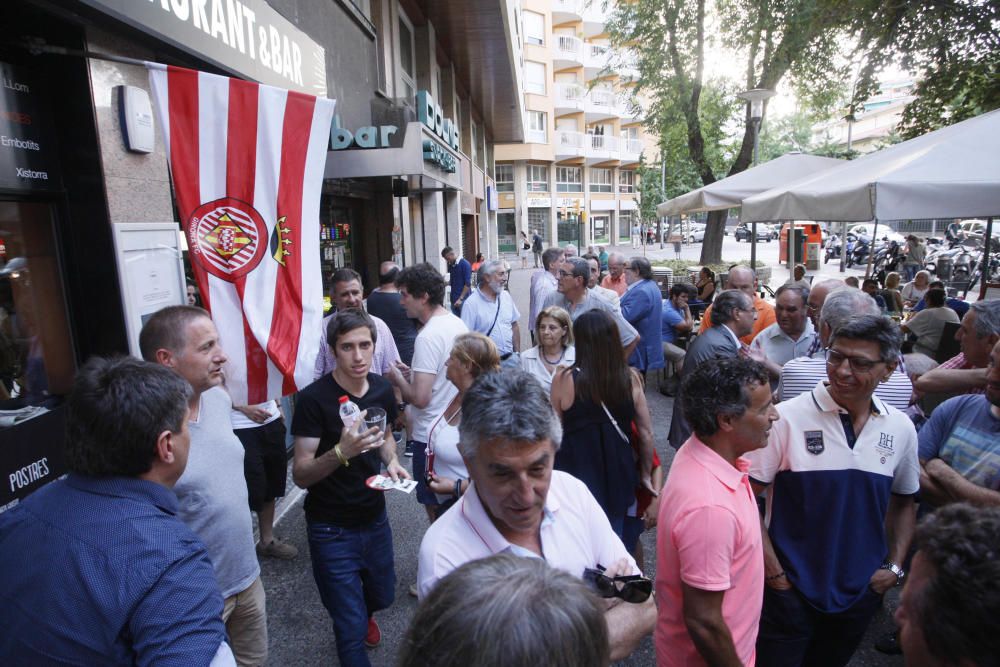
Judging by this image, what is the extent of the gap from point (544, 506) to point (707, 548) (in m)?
0.55

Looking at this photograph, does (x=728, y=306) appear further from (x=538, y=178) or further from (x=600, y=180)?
(x=600, y=180)

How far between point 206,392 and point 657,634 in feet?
6.79

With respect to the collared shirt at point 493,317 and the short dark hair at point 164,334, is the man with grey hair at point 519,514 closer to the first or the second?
the short dark hair at point 164,334

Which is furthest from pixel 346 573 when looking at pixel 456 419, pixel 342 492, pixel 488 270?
pixel 488 270

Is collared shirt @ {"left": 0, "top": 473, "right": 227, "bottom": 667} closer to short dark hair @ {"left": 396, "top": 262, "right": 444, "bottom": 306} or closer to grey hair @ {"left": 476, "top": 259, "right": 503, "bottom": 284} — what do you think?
short dark hair @ {"left": 396, "top": 262, "right": 444, "bottom": 306}

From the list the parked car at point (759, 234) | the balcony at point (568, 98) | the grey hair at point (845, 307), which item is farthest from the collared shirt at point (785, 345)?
the parked car at point (759, 234)

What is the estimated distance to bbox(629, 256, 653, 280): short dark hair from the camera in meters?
7.03

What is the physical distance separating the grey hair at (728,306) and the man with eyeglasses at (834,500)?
1884 millimetres

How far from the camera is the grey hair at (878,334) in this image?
2.39m

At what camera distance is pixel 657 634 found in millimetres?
2162

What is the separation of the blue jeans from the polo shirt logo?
2.05m

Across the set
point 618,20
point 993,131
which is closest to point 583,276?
point 993,131

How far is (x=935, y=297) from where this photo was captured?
5383 mm

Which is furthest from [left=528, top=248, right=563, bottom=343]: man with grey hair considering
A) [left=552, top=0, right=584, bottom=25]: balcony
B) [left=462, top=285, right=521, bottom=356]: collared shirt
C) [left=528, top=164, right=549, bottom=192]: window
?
[left=552, top=0, right=584, bottom=25]: balcony
